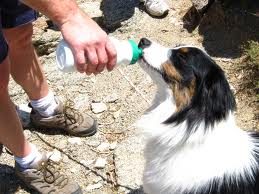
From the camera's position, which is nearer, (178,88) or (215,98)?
(215,98)

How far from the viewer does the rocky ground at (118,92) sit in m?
3.20

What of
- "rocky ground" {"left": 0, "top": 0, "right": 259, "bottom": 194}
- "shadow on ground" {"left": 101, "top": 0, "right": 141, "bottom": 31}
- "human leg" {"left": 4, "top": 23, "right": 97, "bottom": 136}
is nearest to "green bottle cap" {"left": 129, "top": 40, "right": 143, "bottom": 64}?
"rocky ground" {"left": 0, "top": 0, "right": 259, "bottom": 194}

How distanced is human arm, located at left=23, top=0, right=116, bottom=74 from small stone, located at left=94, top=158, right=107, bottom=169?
135 cm

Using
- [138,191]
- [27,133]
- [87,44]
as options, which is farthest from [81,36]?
[27,133]

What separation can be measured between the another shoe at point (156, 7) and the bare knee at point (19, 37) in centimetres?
163

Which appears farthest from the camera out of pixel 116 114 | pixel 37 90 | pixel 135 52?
pixel 116 114

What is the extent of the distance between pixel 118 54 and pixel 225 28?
226cm

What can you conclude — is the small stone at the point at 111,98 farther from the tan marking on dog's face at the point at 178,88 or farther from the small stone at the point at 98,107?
the tan marking on dog's face at the point at 178,88

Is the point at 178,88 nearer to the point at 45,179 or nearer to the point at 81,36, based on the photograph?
the point at 81,36

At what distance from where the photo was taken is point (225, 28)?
418 cm

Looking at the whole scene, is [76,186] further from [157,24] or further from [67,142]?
[157,24]

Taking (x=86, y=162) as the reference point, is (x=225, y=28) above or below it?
above

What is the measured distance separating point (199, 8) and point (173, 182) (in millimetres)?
2092

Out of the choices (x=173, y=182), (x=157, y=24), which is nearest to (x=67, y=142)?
(x=173, y=182)
